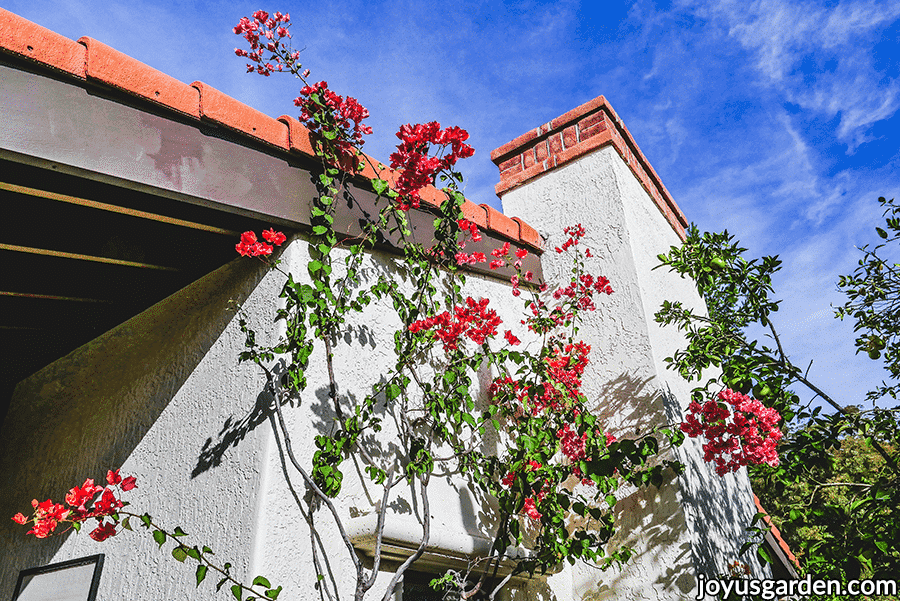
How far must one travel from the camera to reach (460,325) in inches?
91.4

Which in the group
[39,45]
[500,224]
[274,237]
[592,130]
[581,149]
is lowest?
[274,237]

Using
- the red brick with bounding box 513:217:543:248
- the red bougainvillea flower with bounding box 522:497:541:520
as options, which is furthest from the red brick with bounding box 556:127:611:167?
the red bougainvillea flower with bounding box 522:497:541:520

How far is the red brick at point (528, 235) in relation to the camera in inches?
132

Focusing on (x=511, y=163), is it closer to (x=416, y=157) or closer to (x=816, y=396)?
(x=416, y=157)

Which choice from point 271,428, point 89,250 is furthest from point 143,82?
point 271,428

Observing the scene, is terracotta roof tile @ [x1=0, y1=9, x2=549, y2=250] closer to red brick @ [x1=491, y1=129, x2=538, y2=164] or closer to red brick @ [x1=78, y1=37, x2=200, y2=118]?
red brick @ [x1=78, y1=37, x2=200, y2=118]

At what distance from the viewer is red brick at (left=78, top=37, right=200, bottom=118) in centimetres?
150

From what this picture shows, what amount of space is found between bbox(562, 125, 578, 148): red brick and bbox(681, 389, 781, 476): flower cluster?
6.35 ft

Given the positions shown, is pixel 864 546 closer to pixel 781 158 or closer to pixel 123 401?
pixel 123 401

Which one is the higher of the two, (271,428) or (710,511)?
(271,428)

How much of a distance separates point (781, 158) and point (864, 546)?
4.75 metres

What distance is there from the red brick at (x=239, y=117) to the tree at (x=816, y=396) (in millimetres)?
1984

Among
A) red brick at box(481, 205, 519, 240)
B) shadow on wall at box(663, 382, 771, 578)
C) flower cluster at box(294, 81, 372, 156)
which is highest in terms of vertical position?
red brick at box(481, 205, 519, 240)

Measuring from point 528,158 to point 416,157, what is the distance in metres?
1.71
